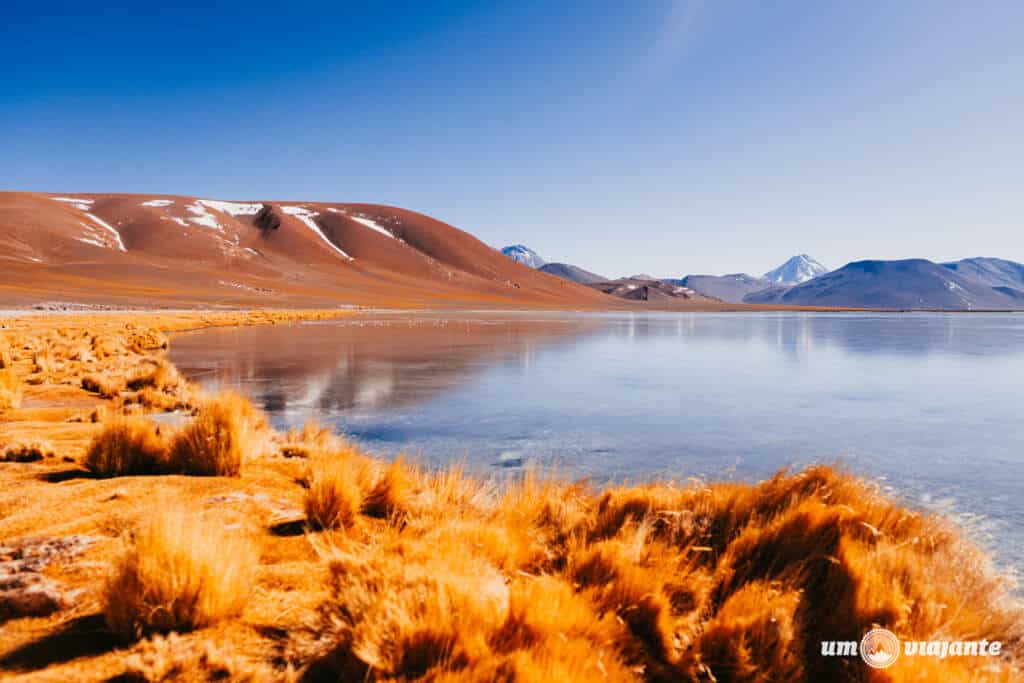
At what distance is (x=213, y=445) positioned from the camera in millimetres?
4785

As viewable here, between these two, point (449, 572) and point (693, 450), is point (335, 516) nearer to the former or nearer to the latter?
point (449, 572)

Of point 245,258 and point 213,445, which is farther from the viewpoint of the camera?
point 245,258

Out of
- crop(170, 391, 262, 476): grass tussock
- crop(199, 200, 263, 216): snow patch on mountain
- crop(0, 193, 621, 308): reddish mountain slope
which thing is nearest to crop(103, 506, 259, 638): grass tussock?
crop(170, 391, 262, 476): grass tussock

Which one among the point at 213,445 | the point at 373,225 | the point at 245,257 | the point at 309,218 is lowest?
the point at 213,445

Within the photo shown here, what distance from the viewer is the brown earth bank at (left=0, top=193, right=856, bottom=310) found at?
69.8 meters

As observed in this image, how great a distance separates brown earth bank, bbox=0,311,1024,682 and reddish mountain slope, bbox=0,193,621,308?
54060 mm

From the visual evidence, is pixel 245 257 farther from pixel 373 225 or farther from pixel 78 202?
pixel 78 202

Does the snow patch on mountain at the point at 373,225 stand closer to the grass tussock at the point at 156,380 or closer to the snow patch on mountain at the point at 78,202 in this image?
the snow patch on mountain at the point at 78,202

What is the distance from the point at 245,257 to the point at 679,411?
111 m

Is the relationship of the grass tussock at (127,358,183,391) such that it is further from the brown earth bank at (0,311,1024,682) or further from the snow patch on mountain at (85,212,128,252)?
the snow patch on mountain at (85,212,128,252)

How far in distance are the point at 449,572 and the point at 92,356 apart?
15.9 m

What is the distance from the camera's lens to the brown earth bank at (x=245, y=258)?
229 ft

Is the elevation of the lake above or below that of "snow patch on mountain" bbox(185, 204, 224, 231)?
below

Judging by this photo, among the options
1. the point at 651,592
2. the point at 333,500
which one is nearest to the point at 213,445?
the point at 333,500
